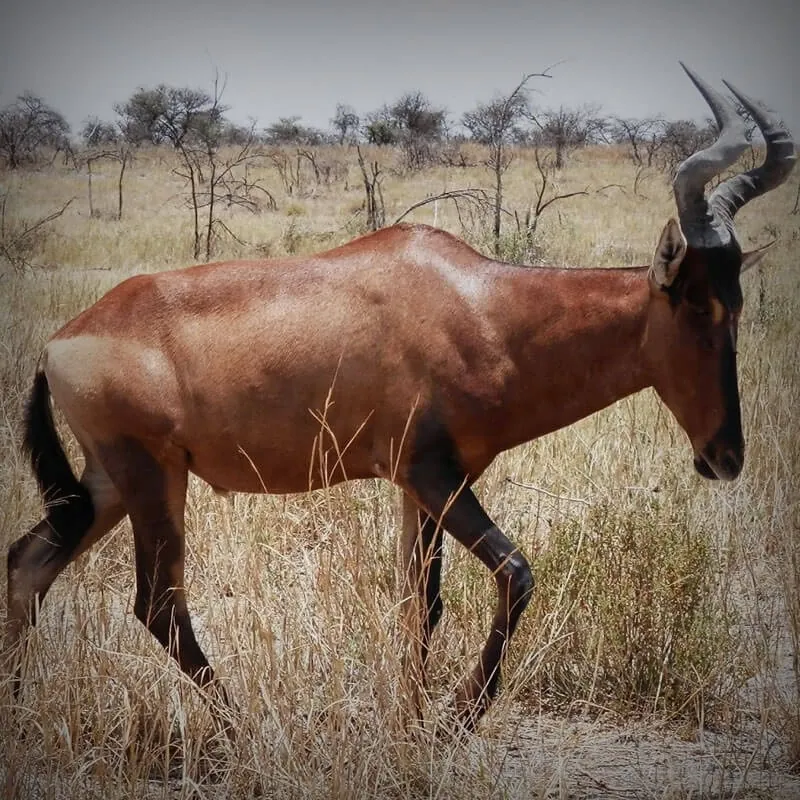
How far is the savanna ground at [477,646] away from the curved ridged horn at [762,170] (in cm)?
130

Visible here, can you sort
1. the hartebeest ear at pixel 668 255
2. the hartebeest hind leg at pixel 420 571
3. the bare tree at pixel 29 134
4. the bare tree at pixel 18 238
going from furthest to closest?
the bare tree at pixel 29 134
the bare tree at pixel 18 238
the hartebeest hind leg at pixel 420 571
the hartebeest ear at pixel 668 255

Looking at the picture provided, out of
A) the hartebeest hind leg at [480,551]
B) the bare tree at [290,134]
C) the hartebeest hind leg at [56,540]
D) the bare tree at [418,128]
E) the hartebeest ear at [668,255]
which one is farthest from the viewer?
the bare tree at [290,134]

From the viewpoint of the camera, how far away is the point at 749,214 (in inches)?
687

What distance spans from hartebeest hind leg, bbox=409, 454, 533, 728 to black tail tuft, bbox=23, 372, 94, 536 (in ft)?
4.44

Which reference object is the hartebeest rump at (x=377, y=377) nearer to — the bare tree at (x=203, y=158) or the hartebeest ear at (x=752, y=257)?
the hartebeest ear at (x=752, y=257)

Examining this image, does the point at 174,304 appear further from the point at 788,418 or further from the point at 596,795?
the point at 788,418

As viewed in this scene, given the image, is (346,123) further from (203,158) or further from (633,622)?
(633,622)

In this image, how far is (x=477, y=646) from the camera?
4730 mm

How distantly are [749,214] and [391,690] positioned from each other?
49.3ft

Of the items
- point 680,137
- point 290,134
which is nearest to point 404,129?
point 290,134

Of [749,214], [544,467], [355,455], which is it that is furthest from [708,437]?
[749,214]

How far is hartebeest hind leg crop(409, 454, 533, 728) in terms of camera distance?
4.15m

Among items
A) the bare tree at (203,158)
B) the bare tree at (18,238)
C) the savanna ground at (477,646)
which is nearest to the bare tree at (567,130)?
the bare tree at (203,158)

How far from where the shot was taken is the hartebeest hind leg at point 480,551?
4148 millimetres
